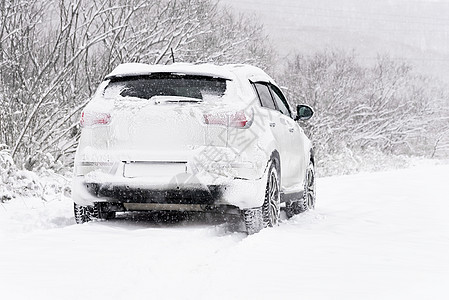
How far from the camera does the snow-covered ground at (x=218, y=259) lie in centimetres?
356

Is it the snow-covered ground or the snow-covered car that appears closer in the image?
the snow-covered ground

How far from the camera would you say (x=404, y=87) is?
127 feet

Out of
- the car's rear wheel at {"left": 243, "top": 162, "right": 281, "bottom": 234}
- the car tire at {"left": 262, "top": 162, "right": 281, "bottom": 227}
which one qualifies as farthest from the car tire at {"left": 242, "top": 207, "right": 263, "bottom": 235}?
the car tire at {"left": 262, "top": 162, "right": 281, "bottom": 227}

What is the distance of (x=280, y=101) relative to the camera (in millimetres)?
7730

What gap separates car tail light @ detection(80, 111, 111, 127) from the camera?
18.8ft

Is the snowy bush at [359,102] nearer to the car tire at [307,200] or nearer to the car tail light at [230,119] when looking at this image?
the car tire at [307,200]

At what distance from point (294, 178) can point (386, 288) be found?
388cm

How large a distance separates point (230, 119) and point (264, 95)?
1.31 m

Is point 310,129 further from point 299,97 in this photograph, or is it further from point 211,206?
point 211,206

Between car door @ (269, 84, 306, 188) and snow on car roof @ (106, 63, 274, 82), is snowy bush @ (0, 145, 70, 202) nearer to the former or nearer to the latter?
snow on car roof @ (106, 63, 274, 82)

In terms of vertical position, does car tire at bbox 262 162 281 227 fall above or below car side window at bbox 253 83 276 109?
below

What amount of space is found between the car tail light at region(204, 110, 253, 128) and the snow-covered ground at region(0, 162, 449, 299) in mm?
1003

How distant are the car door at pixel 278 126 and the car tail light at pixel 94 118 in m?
1.56

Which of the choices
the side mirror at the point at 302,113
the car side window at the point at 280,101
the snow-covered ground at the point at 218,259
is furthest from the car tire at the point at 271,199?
the side mirror at the point at 302,113
